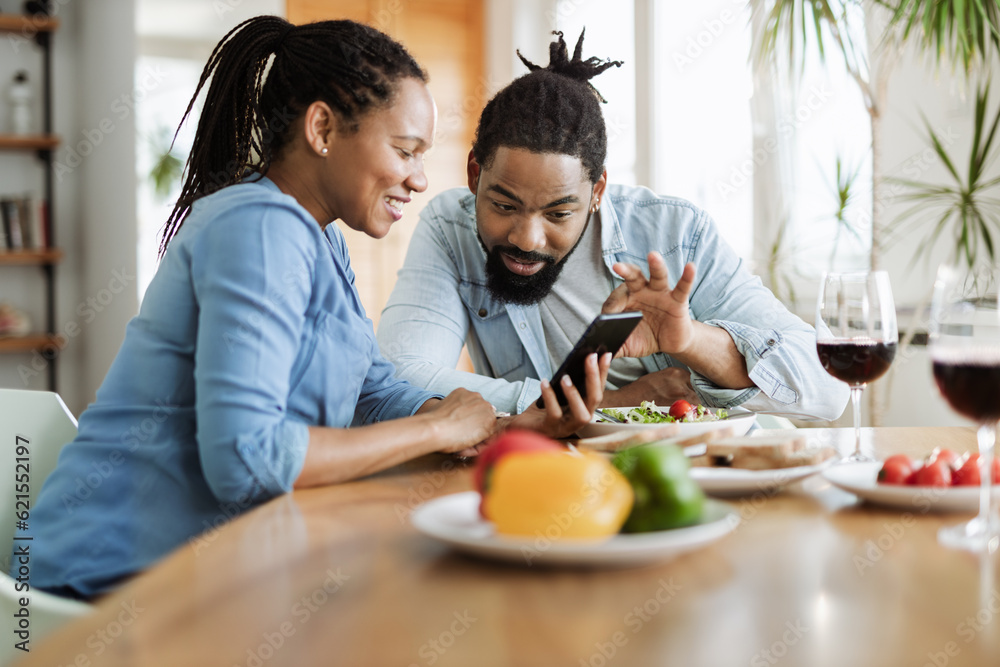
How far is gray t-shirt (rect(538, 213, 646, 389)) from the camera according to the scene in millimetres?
2105

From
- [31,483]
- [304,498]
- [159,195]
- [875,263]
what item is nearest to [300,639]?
[304,498]

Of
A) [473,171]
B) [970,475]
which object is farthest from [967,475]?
[473,171]

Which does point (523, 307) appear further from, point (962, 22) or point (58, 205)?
point (58, 205)

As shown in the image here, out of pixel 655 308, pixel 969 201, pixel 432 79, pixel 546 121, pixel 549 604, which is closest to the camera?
pixel 549 604

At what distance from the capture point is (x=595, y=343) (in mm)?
1232

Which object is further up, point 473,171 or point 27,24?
point 27,24

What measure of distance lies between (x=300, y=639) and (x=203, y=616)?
0.27 ft

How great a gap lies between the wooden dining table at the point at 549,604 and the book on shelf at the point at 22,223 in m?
4.53

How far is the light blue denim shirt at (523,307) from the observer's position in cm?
181

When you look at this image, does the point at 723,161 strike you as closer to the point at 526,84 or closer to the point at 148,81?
the point at 526,84

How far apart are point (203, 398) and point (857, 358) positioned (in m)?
0.75

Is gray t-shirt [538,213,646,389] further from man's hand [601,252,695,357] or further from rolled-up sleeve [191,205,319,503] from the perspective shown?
rolled-up sleeve [191,205,319,503]

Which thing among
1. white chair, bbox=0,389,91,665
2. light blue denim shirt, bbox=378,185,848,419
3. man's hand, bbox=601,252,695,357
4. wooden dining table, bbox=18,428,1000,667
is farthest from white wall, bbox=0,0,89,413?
wooden dining table, bbox=18,428,1000,667

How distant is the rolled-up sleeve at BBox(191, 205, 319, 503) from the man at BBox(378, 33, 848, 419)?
2.30 feet
